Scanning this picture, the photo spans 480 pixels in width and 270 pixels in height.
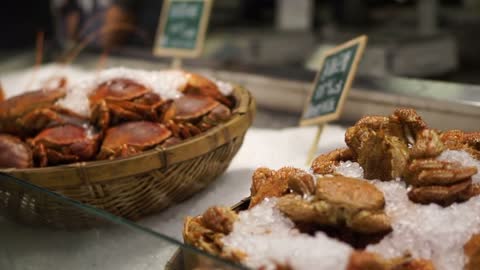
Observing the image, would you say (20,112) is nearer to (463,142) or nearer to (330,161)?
(330,161)

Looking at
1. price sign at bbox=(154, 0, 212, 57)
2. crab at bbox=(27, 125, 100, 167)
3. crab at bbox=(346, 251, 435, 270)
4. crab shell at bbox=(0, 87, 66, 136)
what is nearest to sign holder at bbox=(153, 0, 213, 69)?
price sign at bbox=(154, 0, 212, 57)

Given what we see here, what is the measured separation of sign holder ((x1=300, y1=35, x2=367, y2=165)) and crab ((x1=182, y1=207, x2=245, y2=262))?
738mm

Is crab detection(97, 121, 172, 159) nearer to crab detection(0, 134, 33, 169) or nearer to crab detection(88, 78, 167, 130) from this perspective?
crab detection(88, 78, 167, 130)

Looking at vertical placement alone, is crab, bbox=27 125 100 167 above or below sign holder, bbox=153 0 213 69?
below

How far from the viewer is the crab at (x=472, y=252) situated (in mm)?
838

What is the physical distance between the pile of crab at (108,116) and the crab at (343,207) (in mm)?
645

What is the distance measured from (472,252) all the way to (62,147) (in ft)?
3.60

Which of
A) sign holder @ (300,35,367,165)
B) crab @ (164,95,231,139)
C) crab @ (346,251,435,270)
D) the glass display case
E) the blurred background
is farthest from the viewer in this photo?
the blurred background

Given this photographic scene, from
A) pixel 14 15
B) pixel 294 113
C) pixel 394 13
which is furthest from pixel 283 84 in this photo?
pixel 14 15

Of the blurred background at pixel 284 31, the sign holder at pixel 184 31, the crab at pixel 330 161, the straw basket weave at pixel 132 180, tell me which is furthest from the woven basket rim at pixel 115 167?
the blurred background at pixel 284 31

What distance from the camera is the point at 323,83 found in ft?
6.03

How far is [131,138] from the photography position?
1.51m

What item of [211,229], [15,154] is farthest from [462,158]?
[15,154]

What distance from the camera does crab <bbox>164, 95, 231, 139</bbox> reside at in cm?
160
